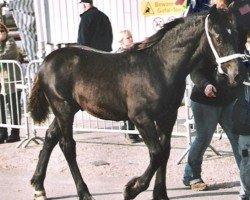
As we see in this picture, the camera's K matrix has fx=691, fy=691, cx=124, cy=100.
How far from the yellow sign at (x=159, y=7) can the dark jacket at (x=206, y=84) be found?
5713 mm

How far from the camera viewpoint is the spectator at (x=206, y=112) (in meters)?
6.56

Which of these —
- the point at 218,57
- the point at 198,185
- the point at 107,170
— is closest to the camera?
the point at 218,57

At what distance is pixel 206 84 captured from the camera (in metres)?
A: 6.47

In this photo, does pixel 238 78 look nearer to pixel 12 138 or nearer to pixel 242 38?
pixel 242 38

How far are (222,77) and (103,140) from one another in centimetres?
417

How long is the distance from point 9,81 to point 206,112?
14.3ft

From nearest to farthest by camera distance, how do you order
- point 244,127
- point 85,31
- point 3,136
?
1. point 244,127
2. point 85,31
3. point 3,136

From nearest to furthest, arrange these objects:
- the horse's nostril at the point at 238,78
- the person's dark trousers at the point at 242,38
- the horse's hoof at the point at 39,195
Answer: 1. the horse's nostril at the point at 238,78
2. the person's dark trousers at the point at 242,38
3. the horse's hoof at the point at 39,195

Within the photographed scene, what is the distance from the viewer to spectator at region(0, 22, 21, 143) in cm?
1043

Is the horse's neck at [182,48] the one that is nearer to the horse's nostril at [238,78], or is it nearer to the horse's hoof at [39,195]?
the horse's nostril at [238,78]

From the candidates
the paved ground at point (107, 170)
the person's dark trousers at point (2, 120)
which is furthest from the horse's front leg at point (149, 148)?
the person's dark trousers at point (2, 120)

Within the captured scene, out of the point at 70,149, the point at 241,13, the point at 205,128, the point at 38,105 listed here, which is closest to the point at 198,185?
the point at 205,128

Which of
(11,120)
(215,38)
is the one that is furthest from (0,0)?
(215,38)

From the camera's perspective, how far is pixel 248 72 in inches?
245
